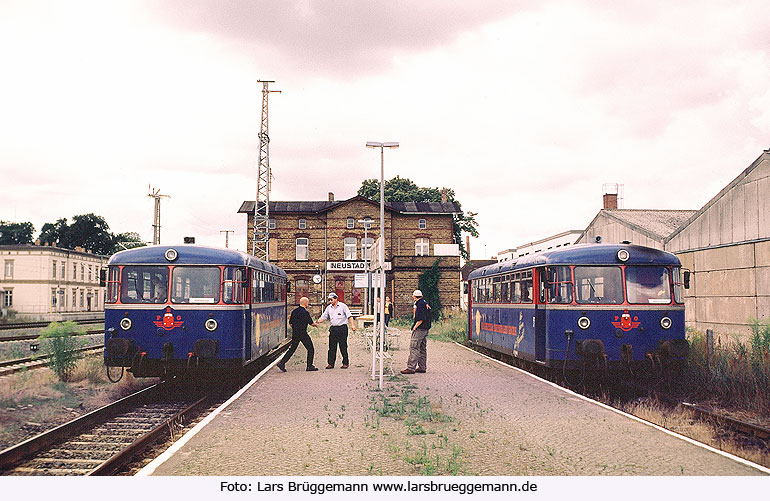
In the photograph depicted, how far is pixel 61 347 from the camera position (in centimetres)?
1461

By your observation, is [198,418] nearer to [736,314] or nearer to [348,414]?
[348,414]

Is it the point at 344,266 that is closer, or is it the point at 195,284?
the point at 195,284

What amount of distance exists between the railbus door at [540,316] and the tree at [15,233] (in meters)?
58.7

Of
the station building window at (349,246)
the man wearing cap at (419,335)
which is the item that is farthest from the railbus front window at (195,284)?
the station building window at (349,246)

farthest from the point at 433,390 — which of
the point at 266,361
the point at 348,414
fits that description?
the point at 266,361

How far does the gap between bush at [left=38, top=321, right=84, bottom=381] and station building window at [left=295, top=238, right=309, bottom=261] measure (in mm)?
37924

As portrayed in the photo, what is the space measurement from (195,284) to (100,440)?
3846 millimetres

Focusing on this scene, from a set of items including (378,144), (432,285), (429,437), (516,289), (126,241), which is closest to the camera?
(429,437)

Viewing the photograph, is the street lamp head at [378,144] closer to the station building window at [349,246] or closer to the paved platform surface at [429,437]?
the paved platform surface at [429,437]

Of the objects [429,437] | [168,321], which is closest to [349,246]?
[168,321]

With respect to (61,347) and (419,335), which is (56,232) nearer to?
(61,347)
